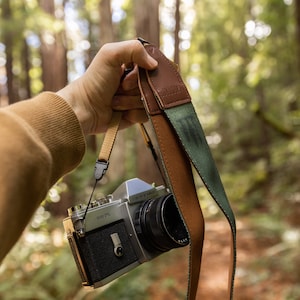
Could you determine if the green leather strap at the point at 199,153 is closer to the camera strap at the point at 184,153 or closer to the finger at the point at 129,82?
the camera strap at the point at 184,153

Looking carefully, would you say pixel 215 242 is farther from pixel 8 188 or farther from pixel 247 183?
pixel 8 188

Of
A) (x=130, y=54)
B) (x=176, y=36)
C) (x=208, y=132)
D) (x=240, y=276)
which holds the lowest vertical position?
(x=208, y=132)

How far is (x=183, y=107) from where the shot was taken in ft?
3.56

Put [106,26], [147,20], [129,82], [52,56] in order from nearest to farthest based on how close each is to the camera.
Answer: [129,82] < [147,20] < [52,56] < [106,26]

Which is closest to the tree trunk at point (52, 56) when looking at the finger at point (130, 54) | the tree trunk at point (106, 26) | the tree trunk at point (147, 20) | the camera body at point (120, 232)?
the tree trunk at point (106, 26)

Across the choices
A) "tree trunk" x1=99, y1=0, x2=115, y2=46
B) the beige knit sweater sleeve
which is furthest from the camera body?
"tree trunk" x1=99, y1=0, x2=115, y2=46

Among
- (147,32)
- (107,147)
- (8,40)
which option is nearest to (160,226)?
(107,147)

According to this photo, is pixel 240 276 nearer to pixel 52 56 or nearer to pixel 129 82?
pixel 129 82

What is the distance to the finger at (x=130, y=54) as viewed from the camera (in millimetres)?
1113

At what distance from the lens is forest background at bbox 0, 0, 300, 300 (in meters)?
3.95

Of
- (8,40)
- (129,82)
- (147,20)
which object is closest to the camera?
(129,82)

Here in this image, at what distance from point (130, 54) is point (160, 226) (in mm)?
478

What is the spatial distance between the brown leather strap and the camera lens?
0.15 metres

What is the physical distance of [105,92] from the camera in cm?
129
